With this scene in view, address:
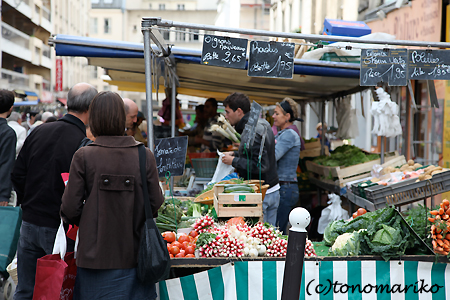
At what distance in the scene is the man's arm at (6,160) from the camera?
4746mm

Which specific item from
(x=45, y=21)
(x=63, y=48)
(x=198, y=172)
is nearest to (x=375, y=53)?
(x=198, y=172)

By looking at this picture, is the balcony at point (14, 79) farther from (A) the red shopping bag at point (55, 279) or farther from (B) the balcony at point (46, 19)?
(A) the red shopping bag at point (55, 279)

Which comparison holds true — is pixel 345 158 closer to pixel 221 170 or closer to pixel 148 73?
pixel 221 170

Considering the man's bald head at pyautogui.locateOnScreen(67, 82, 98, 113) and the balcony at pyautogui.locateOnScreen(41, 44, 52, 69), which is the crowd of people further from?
the balcony at pyautogui.locateOnScreen(41, 44, 52, 69)

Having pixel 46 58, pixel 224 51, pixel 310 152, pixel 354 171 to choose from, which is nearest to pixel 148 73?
pixel 224 51

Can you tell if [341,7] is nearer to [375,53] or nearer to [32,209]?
[375,53]

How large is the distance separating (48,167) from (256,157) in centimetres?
212

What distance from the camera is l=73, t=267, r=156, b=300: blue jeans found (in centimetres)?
276

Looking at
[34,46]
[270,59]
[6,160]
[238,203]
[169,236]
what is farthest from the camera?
[34,46]

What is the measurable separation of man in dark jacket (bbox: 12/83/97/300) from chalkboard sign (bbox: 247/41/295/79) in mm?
1723

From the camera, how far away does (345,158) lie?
26.1 ft

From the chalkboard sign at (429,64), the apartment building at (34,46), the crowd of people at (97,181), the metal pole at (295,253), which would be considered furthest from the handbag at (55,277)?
the apartment building at (34,46)

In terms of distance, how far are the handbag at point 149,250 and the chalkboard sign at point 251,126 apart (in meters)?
1.99

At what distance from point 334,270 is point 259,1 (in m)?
41.1
